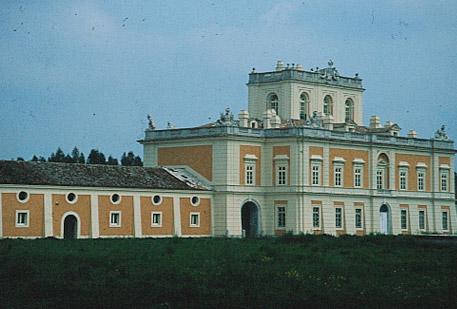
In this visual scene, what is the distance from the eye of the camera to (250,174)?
6469cm

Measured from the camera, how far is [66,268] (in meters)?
30.5

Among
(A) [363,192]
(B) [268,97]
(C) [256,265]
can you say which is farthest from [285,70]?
(C) [256,265]

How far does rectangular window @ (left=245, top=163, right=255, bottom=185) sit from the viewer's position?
64375 mm

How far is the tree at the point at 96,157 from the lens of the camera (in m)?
94.8

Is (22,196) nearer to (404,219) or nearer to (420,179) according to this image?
(404,219)

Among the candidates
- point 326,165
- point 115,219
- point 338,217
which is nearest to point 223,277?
point 115,219

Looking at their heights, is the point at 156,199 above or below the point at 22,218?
above

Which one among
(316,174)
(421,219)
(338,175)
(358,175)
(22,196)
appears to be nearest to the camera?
(22,196)

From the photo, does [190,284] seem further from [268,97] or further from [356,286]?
[268,97]

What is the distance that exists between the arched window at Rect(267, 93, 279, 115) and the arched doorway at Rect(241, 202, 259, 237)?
7264 millimetres

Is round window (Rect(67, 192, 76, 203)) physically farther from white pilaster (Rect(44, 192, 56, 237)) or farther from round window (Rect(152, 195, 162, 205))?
round window (Rect(152, 195, 162, 205))

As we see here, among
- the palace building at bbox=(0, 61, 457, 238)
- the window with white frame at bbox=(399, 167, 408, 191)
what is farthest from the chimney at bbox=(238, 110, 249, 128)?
the window with white frame at bbox=(399, 167, 408, 191)

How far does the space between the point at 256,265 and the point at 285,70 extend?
130 feet

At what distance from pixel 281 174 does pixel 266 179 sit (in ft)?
3.31
